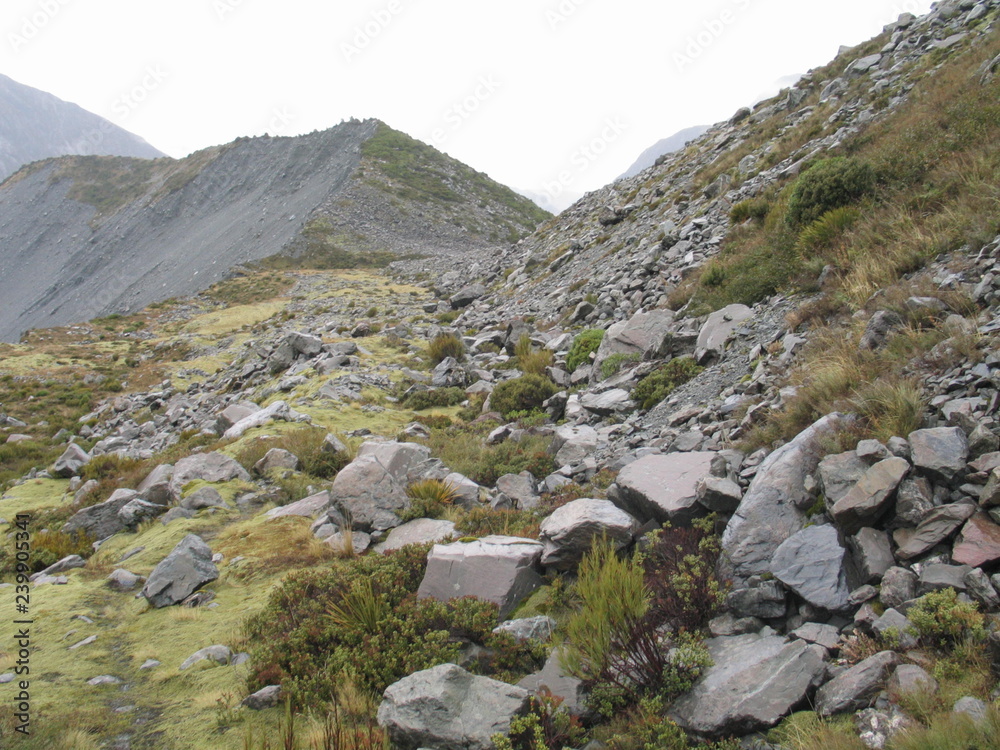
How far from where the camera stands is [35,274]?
80.7m

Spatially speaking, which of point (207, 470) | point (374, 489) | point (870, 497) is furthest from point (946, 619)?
point (207, 470)

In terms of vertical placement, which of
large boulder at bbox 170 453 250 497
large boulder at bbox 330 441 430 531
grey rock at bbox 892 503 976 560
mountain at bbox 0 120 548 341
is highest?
mountain at bbox 0 120 548 341

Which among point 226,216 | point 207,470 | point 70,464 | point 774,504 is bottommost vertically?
point 774,504

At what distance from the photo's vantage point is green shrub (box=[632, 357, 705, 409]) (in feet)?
32.2

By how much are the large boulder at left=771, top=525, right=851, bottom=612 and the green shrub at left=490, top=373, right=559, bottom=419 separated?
8194mm

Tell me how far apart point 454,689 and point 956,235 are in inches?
309

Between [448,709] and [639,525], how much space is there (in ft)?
9.01

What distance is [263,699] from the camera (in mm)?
4543

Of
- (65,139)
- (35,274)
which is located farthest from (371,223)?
(65,139)

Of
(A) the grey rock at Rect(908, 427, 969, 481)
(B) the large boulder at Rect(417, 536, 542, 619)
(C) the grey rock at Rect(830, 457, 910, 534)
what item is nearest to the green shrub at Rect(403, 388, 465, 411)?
(B) the large boulder at Rect(417, 536, 542, 619)

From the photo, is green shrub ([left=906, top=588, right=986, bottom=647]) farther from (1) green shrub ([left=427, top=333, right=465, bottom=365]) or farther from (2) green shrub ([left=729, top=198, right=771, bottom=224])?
(1) green shrub ([left=427, top=333, right=465, bottom=365])

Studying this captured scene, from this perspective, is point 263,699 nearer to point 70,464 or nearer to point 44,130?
point 70,464

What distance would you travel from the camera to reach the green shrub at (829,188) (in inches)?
391

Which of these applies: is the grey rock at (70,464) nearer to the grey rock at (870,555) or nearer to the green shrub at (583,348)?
the green shrub at (583,348)
